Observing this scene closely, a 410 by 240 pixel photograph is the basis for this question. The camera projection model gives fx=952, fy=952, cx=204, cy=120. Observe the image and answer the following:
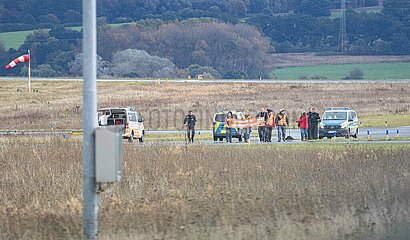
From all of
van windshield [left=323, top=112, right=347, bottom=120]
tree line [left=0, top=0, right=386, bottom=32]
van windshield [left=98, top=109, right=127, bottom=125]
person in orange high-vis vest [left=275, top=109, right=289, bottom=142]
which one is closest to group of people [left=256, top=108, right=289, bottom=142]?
person in orange high-vis vest [left=275, top=109, right=289, bottom=142]

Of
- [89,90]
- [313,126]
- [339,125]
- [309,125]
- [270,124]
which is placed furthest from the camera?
[339,125]

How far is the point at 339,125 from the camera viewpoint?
4803cm

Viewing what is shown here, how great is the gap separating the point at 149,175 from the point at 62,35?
110235 mm

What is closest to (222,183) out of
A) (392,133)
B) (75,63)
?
(392,133)

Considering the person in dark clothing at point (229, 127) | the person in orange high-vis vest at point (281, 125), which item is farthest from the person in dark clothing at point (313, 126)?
→ the person in dark clothing at point (229, 127)

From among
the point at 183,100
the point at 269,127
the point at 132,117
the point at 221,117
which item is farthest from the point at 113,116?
the point at 183,100

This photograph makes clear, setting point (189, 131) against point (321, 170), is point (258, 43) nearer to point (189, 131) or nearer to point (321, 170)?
point (189, 131)

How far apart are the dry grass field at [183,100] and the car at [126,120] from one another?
38.2ft

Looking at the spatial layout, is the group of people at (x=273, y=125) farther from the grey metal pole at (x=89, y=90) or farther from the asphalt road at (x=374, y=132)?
the grey metal pole at (x=89, y=90)

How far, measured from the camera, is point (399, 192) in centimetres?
1683

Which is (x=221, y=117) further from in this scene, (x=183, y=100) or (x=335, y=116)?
(x=183, y=100)

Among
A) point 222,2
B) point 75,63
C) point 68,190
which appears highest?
point 222,2

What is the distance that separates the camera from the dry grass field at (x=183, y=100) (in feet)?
209

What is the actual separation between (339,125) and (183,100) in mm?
28629
